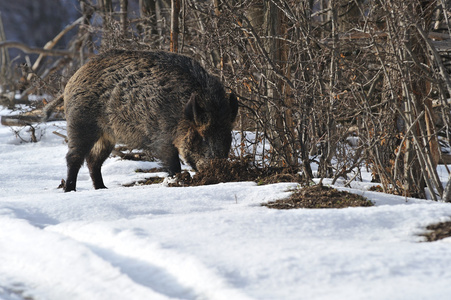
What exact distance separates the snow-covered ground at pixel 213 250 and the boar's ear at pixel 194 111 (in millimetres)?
1408

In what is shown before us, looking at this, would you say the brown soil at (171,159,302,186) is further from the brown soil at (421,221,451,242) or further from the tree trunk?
the tree trunk

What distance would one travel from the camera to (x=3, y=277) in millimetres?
2926

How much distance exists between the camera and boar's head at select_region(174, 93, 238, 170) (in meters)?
5.52

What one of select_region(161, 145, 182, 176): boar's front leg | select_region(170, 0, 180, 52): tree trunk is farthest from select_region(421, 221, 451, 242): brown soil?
select_region(170, 0, 180, 52): tree trunk

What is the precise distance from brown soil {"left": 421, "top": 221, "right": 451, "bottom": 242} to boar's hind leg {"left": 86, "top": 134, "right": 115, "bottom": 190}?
4006 mm

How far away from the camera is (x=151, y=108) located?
5.76 m

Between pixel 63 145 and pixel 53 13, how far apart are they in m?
21.6

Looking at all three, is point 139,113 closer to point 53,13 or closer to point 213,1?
point 213,1

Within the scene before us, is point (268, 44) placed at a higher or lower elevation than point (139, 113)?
higher

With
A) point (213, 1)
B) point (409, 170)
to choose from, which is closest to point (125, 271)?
point (409, 170)

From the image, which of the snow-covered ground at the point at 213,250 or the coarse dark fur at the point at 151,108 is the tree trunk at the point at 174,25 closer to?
the coarse dark fur at the point at 151,108

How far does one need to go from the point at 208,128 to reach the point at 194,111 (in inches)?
9.7

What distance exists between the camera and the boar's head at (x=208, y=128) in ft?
18.1

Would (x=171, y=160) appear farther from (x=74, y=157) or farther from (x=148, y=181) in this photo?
(x=74, y=157)
